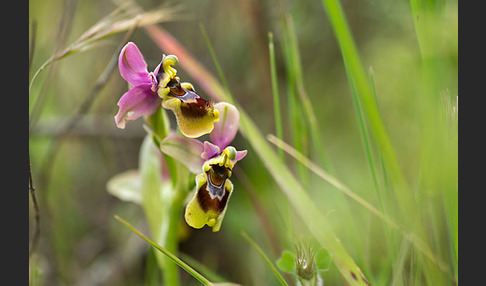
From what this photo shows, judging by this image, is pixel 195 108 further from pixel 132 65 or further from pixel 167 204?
pixel 167 204

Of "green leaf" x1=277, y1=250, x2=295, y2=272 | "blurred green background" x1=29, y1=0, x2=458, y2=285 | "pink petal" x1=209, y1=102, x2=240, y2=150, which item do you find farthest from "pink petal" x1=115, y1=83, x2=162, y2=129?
"blurred green background" x1=29, y1=0, x2=458, y2=285

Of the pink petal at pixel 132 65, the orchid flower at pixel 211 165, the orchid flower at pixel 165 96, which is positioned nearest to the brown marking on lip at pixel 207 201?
the orchid flower at pixel 211 165

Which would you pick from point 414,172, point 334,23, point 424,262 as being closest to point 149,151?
point 334,23

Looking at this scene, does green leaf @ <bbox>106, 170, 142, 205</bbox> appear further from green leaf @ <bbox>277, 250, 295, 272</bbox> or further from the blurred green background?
green leaf @ <bbox>277, 250, 295, 272</bbox>

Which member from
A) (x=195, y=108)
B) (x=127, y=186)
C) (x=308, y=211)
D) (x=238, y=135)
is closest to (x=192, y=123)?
(x=195, y=108)

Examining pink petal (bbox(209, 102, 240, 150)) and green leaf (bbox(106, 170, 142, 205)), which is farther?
green leaf (bbox(106, 170, 142, 205))

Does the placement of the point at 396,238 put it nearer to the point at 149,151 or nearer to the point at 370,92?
the point at 370,92
